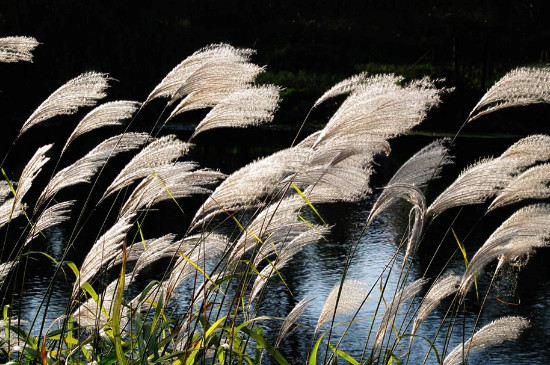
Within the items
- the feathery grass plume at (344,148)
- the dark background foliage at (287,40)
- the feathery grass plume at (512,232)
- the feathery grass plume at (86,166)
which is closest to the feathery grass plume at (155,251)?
the feathery grass plume at (86,166)

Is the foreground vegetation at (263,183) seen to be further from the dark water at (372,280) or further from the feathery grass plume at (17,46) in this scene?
the dark water at (372,280)

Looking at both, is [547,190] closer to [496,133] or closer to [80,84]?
[80,84]

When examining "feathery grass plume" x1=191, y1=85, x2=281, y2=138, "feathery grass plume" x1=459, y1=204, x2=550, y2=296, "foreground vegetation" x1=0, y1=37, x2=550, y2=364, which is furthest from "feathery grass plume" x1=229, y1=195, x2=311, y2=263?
"feathery grass plume" x1=459, y1=204, x2=550, y2=296

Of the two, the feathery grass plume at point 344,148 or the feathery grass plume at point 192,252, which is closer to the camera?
the feathery grass plume at point 344,148

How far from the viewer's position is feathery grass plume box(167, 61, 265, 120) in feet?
6.81

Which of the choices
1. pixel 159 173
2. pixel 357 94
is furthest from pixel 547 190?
pixel 159 173

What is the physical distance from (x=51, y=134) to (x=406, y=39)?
14123mm

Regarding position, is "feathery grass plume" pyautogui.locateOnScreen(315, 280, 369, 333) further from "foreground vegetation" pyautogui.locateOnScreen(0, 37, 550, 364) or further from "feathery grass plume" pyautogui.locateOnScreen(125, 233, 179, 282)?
"feathery grass plume" pyautogui.locateOnScreen(125, 233, 179, 282)

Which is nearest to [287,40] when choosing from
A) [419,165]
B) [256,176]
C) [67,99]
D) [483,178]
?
[67,99]

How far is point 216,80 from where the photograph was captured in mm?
2094

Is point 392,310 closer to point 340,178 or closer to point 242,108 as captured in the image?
point 340,178

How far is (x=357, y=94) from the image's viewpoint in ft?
6.62

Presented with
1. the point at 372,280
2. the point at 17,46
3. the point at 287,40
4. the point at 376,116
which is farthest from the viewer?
the point at 287,40

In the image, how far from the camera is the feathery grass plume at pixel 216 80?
2.08 metres
